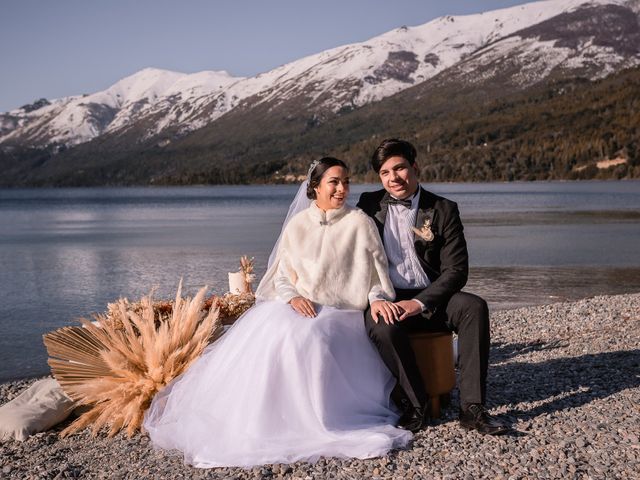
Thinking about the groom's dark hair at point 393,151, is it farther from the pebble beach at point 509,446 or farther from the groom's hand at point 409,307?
the pebble beach at point 509,446

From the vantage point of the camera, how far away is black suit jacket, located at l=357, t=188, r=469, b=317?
20.6ft

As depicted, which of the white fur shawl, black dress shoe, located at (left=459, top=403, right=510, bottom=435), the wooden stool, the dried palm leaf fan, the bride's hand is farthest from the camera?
the dried palm leaf fan

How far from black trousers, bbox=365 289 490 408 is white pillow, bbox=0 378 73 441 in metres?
3.47

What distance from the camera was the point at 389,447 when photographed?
18.5 ft

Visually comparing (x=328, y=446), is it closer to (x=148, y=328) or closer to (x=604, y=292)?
(x=148, y=328)

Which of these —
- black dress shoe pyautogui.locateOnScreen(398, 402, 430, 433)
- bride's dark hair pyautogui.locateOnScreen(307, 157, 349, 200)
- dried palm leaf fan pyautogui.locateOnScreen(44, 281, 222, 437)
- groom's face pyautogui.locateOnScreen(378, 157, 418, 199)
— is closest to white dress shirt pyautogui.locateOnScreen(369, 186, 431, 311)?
groom's face pyautogui.locateOnScreen(378, 157, 418, 199)

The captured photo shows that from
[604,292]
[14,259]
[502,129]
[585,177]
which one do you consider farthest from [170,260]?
[502,129]

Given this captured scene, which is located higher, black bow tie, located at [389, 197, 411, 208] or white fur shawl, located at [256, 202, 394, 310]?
black bow tie, located at [389, 197, 411, 208]

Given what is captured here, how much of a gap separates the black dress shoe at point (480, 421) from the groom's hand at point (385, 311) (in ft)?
3.22

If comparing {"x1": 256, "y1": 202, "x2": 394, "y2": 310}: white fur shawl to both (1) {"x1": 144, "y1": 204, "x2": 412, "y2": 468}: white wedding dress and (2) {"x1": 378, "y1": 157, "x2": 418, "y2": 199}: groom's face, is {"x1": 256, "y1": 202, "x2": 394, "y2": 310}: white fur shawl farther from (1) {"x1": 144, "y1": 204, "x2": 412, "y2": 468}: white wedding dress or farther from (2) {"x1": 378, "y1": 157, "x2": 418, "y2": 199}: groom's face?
(2) {"x1": 378, "y1": 157, "x2": 418, "y2": 199}: groom's face

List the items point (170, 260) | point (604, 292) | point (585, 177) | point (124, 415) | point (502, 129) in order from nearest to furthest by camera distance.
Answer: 1. point (124, 415)
2. point (604, 292)
3. point (170, 260)
4. point (585, 177)
5. point (502, 129)

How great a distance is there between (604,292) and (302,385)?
15.2 m

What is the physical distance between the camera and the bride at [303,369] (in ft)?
18.6

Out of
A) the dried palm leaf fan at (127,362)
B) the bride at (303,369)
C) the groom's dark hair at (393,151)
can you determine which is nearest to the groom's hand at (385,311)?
the bride at (303,369)
